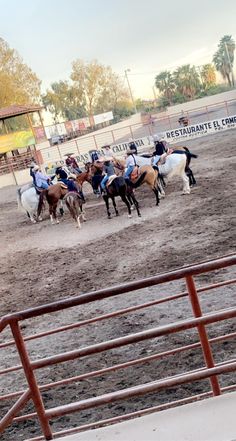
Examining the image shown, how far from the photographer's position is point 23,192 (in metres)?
17.9

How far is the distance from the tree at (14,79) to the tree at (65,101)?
2333 cm

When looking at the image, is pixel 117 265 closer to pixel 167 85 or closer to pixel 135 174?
pixel 135 174

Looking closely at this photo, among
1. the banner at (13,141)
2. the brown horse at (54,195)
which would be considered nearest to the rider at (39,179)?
the brown horse at (54,195)

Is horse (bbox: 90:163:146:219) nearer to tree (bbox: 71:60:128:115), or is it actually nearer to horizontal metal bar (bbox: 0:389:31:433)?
horizontal metal bar (bbox: 0:389:31:433)

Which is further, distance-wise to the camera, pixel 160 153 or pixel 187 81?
pixel 187 81

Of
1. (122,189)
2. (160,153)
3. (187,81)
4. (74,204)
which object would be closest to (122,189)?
(122,189)

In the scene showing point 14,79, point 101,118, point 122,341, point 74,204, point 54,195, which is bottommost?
point 74,204

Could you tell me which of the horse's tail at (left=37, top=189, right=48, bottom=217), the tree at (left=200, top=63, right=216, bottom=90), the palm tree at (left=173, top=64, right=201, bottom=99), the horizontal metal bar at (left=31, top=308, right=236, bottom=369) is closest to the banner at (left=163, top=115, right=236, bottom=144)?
the horse's tail at (left=37, top=189, right=48, bottom=217)

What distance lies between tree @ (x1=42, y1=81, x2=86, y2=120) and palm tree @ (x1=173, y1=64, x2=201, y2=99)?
1900cm

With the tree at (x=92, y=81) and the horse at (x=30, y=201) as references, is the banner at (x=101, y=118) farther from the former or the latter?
the horse at (x=30, y=201)

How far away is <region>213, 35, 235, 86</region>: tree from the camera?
101062mm

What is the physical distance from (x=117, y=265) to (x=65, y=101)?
70.6 m

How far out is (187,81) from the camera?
291 ft

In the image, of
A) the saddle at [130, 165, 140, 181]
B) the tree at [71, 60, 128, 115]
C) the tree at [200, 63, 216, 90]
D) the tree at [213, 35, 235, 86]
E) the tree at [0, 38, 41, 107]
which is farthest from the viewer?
the tree at [213, 35, 235, 86]
